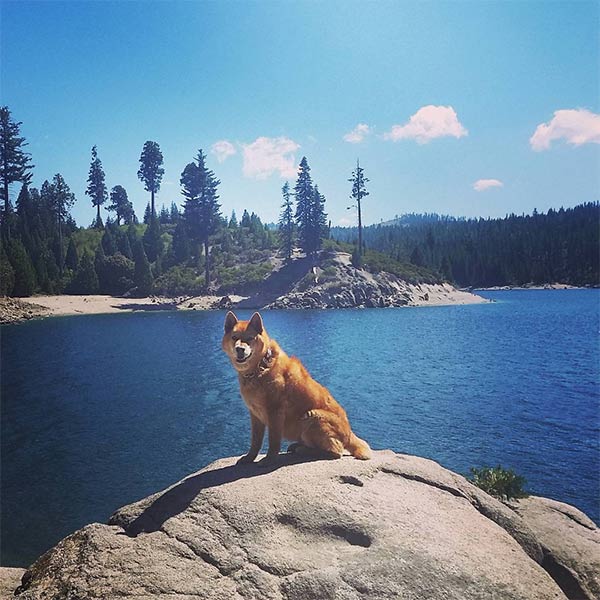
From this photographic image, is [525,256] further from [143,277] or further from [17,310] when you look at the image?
[17,310]

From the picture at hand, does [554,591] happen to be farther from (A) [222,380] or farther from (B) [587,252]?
(B) [587,252]

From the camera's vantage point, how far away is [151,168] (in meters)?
104

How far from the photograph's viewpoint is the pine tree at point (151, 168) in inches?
4038

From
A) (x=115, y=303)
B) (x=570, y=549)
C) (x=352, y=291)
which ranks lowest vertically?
(x=115, y=303)

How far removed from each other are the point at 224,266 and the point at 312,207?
19.8m

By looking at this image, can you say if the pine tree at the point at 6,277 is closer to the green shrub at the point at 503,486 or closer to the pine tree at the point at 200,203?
the pine tree at the point at 200,203

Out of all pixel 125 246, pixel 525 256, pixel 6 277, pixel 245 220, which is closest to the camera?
pixel 6 277

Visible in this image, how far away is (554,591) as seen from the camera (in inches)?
190

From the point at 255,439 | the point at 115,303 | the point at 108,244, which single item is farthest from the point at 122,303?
the point at 255,439

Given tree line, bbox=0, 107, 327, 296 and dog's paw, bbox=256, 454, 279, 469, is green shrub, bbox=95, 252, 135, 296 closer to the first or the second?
tree line, bbox=0, 107, 327, 296

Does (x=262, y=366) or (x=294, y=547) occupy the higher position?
(x=262, y=366)

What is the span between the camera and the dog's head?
18.9ft

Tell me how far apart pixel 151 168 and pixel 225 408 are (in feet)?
297

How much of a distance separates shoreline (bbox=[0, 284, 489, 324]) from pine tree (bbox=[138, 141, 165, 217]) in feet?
100
